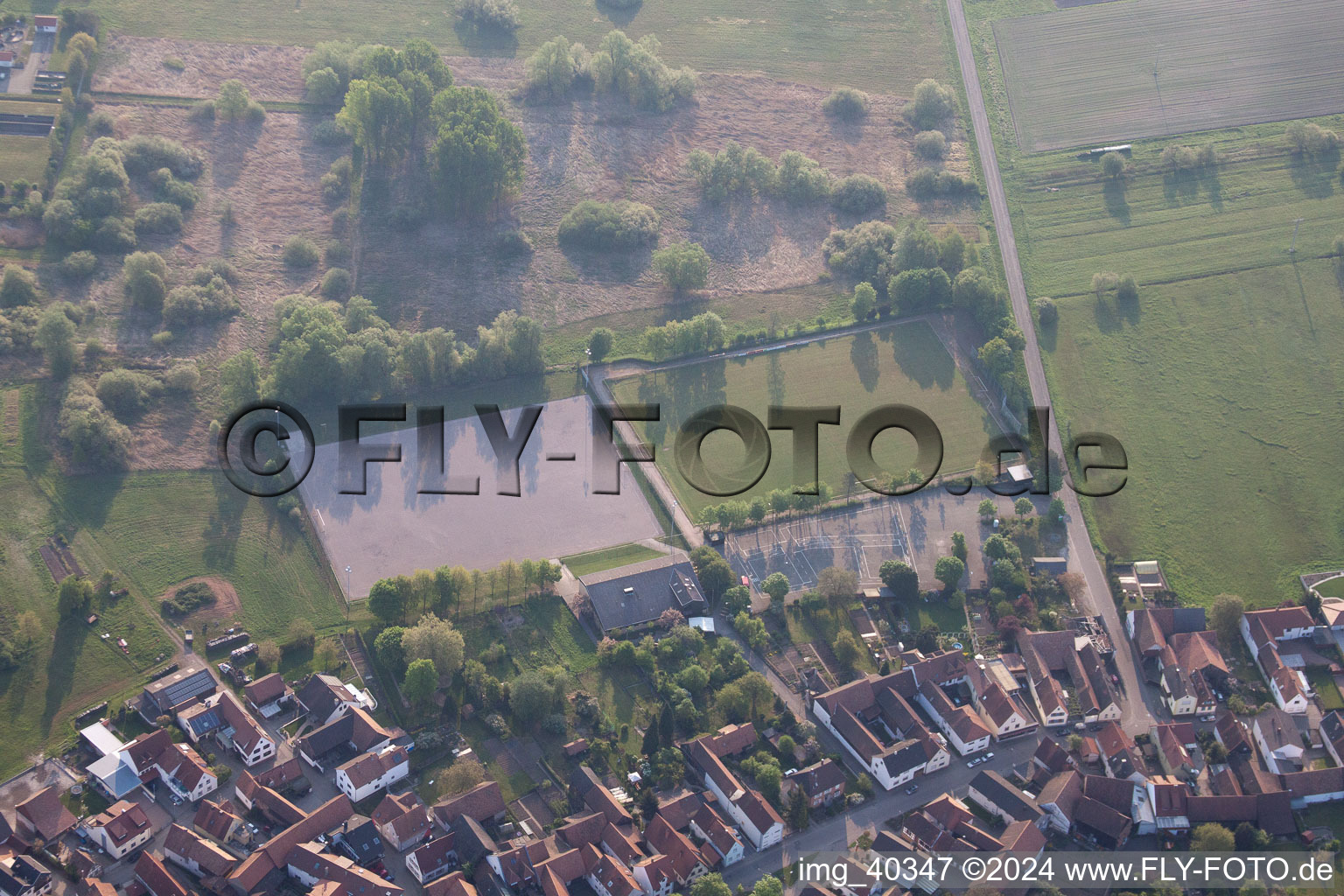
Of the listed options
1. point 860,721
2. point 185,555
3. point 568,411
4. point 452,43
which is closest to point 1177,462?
point 860,721

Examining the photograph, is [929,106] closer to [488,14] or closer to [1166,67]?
[1166,67]

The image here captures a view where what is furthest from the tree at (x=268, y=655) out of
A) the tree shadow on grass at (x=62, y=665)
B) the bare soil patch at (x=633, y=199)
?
the bare soil patch at (x=633, y=199)

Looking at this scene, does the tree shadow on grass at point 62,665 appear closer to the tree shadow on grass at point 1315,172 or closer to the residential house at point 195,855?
the residential house at point 195,855

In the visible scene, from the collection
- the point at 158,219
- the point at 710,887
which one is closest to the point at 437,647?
the point at 710,887

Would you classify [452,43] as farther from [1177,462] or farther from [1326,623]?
[1326,623]

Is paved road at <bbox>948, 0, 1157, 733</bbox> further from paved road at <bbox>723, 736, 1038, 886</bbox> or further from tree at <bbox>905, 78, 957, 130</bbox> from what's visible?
paved road at <bbox>723, 736, 1038, 886</bbox>

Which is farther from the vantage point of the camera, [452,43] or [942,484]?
[452,43]

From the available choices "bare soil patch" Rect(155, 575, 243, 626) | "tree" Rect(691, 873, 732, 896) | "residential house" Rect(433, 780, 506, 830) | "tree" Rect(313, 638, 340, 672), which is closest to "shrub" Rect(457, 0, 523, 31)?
"bare soil patch" Rect(155, 575, 243, 626)
